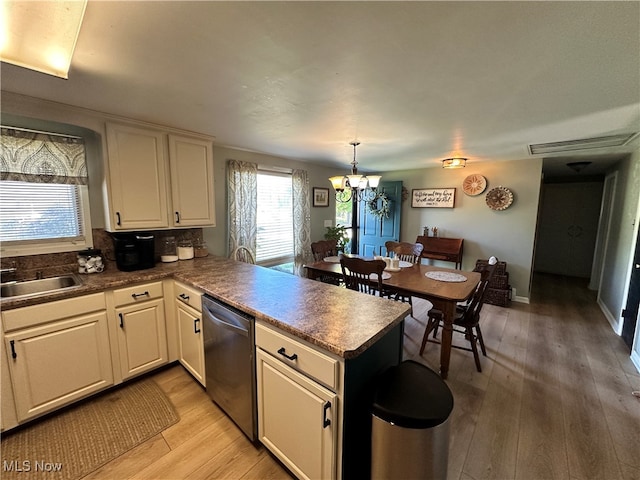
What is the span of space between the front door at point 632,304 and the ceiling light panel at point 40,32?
4.59 metres

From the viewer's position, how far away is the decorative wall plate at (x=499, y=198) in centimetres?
402

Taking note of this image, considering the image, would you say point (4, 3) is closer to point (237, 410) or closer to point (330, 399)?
point (330, 399)

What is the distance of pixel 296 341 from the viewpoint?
126cm

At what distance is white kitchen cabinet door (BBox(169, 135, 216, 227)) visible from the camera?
2.54 meters

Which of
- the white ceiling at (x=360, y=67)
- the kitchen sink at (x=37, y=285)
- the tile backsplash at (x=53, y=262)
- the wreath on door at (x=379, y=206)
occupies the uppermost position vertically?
the white ceiling at (x=360, y=67)

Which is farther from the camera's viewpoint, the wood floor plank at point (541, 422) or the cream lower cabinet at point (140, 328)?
the cream lower cabinet at point (140, 328)

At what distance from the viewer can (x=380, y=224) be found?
5344mm

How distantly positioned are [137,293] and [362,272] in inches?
73.9

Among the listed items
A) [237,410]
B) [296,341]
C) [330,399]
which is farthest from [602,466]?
[237,410]

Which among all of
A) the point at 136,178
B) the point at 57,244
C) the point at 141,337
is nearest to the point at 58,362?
the point at 141,337

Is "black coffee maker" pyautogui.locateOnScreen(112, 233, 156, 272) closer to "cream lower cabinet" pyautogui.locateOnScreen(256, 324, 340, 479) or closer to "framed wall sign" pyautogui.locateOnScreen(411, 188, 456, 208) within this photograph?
"cream lower cabinet" pyautogui.locateOnScreen(256, 324, 340, 479)

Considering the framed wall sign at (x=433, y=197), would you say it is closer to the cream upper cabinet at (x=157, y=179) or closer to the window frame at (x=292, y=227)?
the window frame at (x=292, y=227)

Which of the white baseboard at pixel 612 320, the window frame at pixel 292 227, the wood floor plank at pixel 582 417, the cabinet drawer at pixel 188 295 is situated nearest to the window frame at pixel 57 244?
the cabinet drawer at pixel 188 295

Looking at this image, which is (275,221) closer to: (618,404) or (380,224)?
(380,224)
